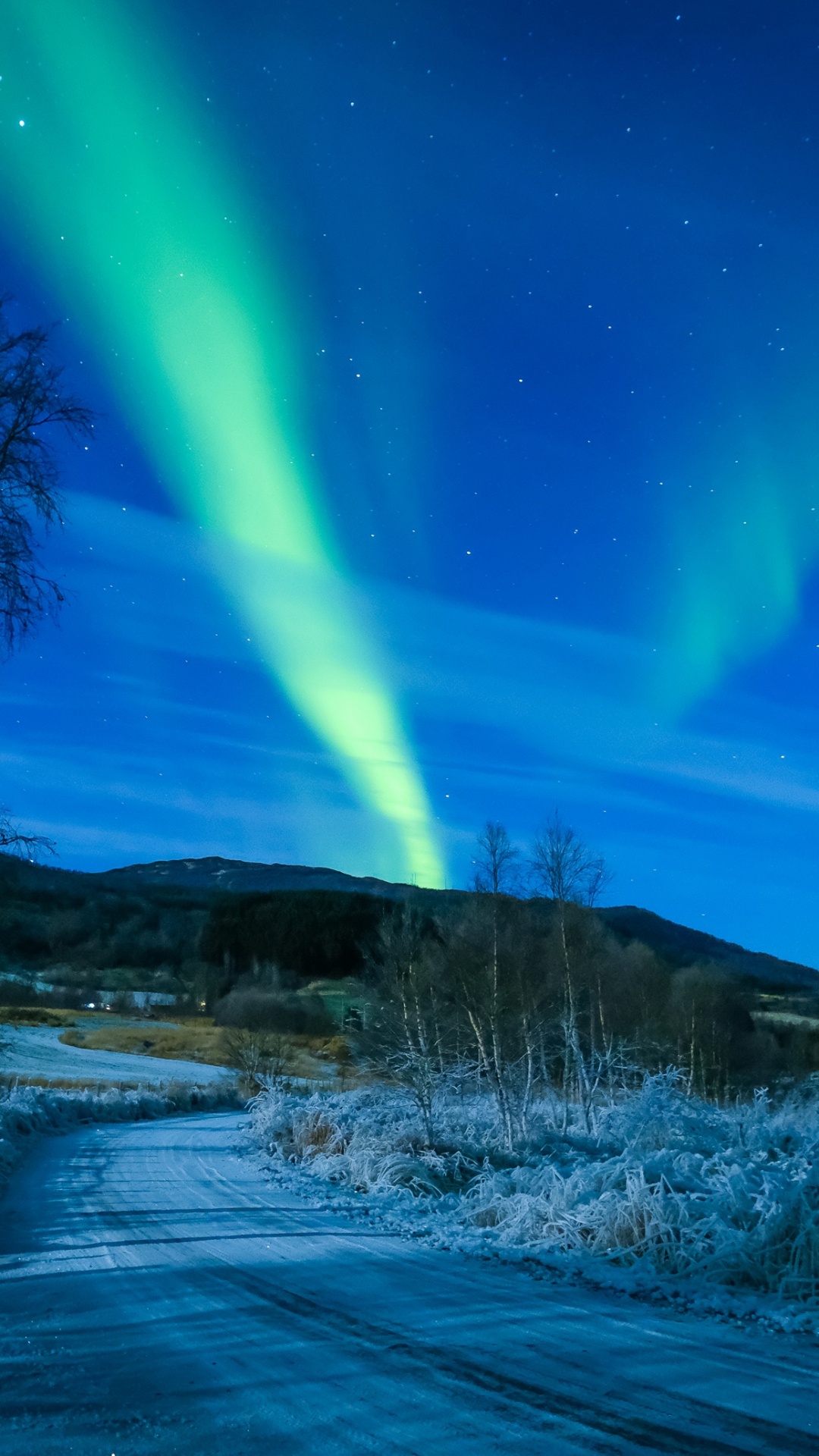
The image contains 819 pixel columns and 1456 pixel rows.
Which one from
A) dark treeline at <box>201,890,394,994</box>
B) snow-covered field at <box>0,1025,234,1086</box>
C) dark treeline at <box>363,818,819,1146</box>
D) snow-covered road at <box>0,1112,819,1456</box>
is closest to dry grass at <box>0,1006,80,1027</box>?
snow-covered field at <box>0,1025,234,1086</box>

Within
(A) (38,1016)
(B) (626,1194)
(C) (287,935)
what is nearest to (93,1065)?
(A) (38,1016)

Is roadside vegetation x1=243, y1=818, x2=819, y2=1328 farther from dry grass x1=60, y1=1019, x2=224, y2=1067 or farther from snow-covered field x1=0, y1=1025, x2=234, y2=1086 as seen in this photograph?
dry grass x1=60, y1=1019, x2=224, y2=1067

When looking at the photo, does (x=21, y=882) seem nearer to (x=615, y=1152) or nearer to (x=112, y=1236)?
(x=112, y=1236)

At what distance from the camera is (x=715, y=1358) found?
18.5 ft

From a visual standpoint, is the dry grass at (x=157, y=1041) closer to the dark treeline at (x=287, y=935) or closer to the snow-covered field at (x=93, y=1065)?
the snow-covered field at (x=93, y=1065)

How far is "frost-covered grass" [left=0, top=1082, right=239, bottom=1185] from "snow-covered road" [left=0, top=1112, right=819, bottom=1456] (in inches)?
321

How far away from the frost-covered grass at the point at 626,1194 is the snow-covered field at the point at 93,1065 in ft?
101

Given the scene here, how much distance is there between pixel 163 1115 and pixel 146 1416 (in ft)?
109

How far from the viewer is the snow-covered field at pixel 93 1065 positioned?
48.2 m

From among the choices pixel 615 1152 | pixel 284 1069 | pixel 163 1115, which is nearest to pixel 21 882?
pixel 615 1152

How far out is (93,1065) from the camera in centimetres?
5497

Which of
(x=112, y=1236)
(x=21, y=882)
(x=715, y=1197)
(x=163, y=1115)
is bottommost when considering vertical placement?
(x=163, y=1115)

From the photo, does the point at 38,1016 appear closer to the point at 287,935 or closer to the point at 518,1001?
the point at 287,935

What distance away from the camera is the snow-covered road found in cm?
427
